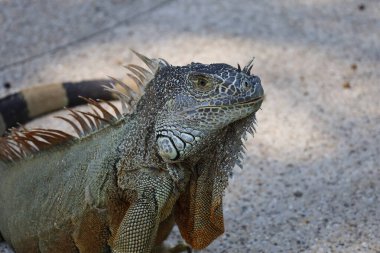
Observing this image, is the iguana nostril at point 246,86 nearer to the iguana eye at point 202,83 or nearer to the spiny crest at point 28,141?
the iguana eye at point 202,83

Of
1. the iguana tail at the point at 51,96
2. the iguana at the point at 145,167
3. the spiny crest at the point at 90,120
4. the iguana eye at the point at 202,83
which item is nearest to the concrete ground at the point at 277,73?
the iguana tail at the point at 51,96

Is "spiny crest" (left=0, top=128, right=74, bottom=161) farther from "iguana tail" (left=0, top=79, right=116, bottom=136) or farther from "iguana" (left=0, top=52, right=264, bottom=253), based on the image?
"iguana tail" (left=0, top=79, right=116, bottom=136)

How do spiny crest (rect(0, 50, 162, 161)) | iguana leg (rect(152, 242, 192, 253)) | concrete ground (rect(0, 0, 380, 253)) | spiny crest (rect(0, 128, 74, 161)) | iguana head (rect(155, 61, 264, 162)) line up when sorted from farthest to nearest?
1. concrete ground (rect(0, 0, 380, 253))
2. iguana leg (rect(152, 242, 192, 253))
3. spiny crest (rect(0, 128, 74, 161))
4. spiny crest (rect(0, 50, 162, 161))
5. iguana head (rect(155, 61, 264, 162))

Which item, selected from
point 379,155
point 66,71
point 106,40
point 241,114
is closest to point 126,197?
point 241,114

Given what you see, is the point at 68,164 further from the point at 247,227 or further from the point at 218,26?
the point at 218,26

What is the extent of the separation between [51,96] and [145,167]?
203cm

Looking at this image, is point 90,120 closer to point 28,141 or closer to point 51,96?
point 28,141

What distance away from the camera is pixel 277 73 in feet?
18.2

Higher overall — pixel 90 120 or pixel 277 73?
pixel 90 120

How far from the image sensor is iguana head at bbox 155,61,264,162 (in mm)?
2807

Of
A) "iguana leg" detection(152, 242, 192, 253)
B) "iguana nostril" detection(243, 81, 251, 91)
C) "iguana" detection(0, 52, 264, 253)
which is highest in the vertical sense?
"iguana nostril" detection(243, 81, 251, 91)

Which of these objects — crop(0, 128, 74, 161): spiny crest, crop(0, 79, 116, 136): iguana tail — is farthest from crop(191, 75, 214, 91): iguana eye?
crop(0, 79, 116, 136): iguana tail

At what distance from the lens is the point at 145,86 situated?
10.4 feet

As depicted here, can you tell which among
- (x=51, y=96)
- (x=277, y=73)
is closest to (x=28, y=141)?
(x=51, y=96)
